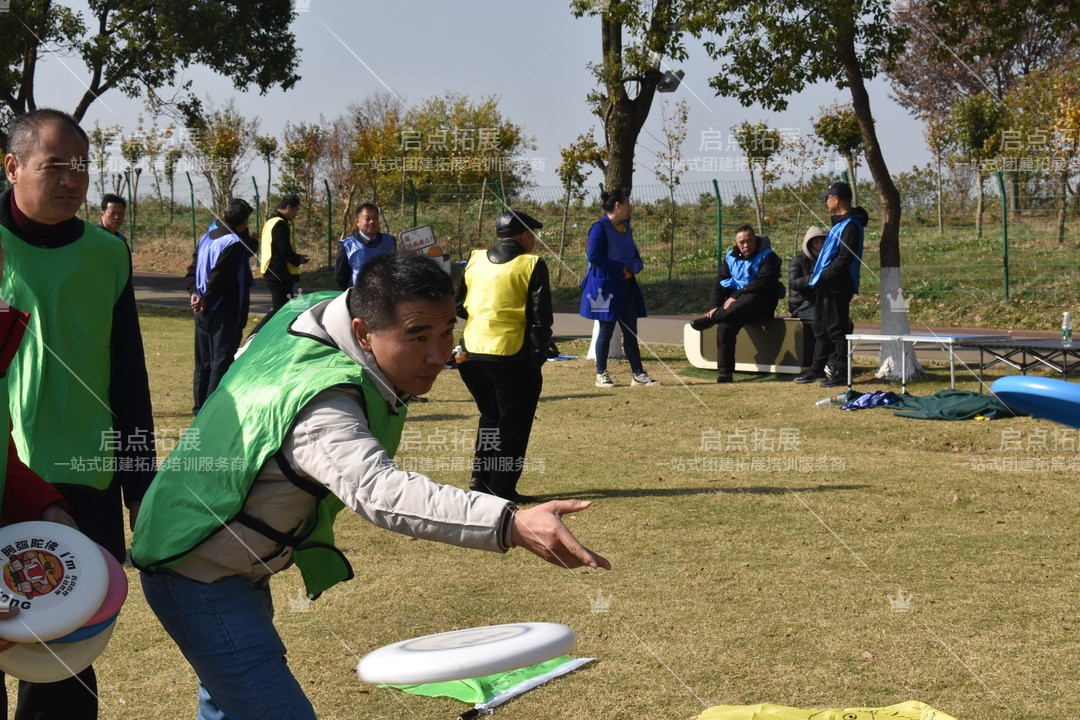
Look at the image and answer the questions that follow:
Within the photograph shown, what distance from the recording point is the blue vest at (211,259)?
1099 centimetres

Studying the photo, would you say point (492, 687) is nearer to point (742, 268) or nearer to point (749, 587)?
point (749, 587)

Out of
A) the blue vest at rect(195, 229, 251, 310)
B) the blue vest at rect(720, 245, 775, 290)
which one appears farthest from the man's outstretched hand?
the blue vest at rect(720, 245, 775, 290)

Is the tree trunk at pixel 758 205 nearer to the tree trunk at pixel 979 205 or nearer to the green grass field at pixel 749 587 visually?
the tree trunk at pixel 979 205

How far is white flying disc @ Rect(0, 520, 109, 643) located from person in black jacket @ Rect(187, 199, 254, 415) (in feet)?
27.3

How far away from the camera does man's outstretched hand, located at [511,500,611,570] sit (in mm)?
2387

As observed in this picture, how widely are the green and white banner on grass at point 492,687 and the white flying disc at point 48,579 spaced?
2306mm

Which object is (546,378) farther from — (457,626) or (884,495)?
(457,626)

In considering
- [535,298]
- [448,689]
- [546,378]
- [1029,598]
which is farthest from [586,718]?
[546,378]

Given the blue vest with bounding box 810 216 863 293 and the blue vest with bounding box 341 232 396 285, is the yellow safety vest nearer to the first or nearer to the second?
the blue vest with bounding box 341 232 396 285

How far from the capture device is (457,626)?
5.71 m

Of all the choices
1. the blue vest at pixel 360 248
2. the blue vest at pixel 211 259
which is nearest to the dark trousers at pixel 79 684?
the blue vest at pixel 211 259

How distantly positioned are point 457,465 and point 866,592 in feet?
14.2

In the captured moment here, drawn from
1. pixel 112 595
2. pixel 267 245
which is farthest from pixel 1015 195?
pixel 112 595

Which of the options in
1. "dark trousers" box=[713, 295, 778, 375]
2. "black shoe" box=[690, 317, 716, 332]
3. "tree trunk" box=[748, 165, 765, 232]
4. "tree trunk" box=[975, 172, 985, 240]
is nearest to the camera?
"dark trousers" box=[713, 295, 778, 375]
